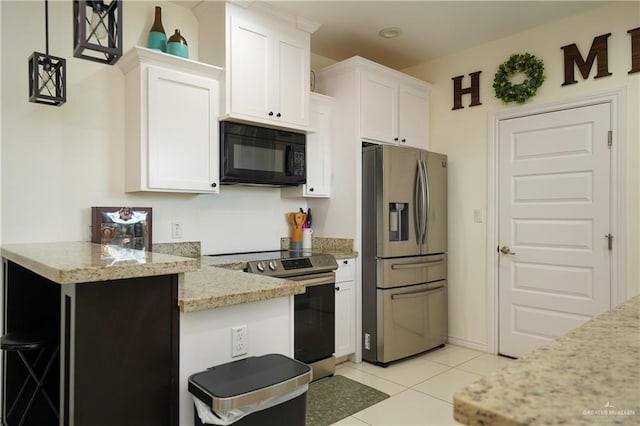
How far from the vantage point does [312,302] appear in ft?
9.98

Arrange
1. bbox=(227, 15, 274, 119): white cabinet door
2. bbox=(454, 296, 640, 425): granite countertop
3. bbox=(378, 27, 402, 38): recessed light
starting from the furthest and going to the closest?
1. bbox=(378, 27, 402, 38): recessed light
2. bbox=(227, 15, 274, 119): white cabinet door
3. bbox=(454, 296, 640, 425): granite countertop

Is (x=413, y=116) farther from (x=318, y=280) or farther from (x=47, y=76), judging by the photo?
(x=47, y=76)

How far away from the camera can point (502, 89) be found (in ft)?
11.6

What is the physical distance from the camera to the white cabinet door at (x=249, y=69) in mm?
2887

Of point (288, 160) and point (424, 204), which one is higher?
point (288, 160)

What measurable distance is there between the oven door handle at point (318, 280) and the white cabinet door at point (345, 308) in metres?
0.13

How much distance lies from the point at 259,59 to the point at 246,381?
2369mm

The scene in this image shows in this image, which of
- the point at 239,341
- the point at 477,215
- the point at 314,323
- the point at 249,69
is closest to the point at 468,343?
the point at 477,215

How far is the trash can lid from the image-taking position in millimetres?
1236

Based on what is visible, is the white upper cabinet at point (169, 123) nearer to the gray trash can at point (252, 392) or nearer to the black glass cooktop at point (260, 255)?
the black glass cooktop at point (260, 255)

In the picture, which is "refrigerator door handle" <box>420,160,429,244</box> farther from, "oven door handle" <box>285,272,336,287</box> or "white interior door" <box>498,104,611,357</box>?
"oven door handle" <box>285,272,336,287</box>

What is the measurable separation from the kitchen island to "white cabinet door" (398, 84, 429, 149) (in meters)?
2.85

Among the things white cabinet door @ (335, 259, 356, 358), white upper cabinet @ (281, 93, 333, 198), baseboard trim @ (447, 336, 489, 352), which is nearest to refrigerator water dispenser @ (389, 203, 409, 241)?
white cabinet door @ (335, 259, 356, 358)

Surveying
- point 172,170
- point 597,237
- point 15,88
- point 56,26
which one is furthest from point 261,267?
point 597,237
